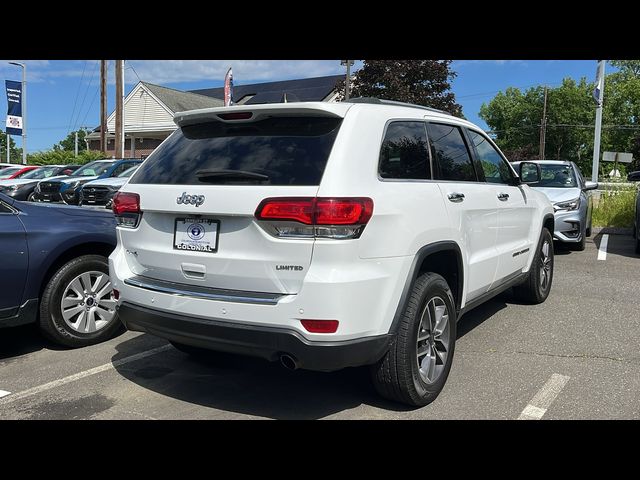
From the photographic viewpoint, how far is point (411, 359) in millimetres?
3285

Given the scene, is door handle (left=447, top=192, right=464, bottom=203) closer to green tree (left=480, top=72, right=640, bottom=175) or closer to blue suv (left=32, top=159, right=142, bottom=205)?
blue suv (left=32, top=159, right=142, bottom=205)

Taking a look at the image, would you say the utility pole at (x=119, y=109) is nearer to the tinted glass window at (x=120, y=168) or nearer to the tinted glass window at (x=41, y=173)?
the tinted glass window at (x=41, y=173)

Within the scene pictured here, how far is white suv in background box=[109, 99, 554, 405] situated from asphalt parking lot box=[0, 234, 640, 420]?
0.46m

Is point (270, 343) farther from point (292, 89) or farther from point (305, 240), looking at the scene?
point (292, 89)

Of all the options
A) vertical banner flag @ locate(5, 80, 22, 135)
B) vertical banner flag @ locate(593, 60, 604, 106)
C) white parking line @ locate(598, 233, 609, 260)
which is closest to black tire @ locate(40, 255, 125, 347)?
white parking line @ locate(598, 233, 609, 260)

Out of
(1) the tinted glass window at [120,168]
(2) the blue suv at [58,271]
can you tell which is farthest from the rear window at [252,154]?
(1) the tinted glass window at [120,168]

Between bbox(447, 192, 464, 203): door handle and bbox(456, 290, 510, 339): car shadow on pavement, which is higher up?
bbox(447, 192, 464, 203): door handle

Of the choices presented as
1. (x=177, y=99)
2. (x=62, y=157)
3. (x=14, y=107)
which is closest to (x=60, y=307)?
(x=14, y=107)

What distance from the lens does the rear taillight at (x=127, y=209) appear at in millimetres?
3498

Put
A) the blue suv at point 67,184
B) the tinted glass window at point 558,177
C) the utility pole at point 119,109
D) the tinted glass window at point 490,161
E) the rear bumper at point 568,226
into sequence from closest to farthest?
1. the tinted glass window at point 490,161
2. the rear bumper at point 568,226
3. the tinted glass window at point 558,177
4. the blue suv at point 67,184
5. the utility pole at point 119,109

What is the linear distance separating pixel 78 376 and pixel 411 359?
2.50 m

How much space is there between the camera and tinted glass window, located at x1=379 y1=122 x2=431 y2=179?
10.8 ft

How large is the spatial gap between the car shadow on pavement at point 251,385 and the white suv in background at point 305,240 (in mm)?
442
